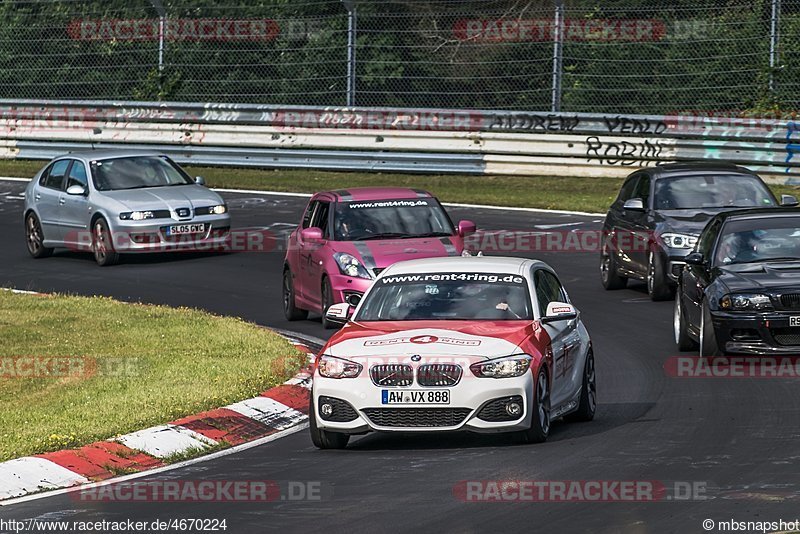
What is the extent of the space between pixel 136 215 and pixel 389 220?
20.7 feet

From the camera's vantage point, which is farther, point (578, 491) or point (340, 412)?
point (340, 412)

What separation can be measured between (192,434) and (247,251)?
1316 centimetres

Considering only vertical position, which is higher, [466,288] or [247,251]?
[466,288]

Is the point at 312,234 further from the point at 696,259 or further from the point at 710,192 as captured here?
the point at 710,192

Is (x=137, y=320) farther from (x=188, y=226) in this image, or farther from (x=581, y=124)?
(x=581, y=124)

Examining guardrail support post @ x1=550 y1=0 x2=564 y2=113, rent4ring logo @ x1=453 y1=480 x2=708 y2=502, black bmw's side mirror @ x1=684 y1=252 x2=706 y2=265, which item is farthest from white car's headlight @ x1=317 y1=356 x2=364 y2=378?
guardrail support post @ x1=550 y1=0 x2=564 y2=113

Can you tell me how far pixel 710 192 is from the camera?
65.9ft

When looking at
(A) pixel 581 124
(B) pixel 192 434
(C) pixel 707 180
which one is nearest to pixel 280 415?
(B) pixel 192 434

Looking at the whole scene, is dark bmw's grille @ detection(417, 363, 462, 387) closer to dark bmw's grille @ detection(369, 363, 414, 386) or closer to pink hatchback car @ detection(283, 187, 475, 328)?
dark bmw's grille @ detection(369, 363, 414, 386)

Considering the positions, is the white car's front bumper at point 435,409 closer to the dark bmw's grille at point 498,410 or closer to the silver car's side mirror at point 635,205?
the dark bmw's grille at point 498,410

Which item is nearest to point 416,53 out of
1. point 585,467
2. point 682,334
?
point 682,334

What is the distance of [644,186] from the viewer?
20.7m

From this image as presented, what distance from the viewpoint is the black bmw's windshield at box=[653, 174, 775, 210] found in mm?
19938

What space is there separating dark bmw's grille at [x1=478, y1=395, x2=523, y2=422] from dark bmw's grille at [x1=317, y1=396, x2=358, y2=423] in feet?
2.92
